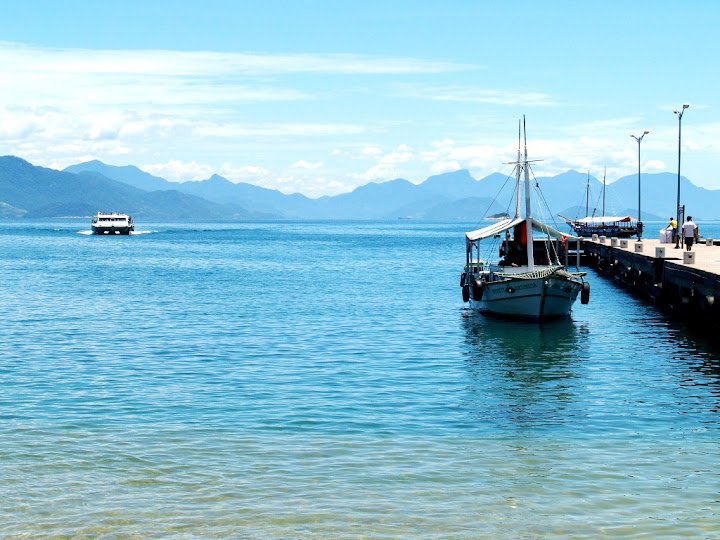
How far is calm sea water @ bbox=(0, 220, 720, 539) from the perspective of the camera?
1327 centimetres

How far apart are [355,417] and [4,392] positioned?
8.93m

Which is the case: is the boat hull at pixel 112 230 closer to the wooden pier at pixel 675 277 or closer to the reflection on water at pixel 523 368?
the wooden pier at pixel 675 277

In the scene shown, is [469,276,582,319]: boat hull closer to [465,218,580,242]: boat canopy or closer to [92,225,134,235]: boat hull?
[465,218,580,242]: boat canopy

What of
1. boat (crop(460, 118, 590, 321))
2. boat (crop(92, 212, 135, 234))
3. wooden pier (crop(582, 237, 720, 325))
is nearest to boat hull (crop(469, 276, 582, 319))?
boat (crop(460, 118, 590, 321))

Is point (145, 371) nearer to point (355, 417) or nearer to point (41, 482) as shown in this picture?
point (355, 417)

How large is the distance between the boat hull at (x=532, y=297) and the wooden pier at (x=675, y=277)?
4823 mm

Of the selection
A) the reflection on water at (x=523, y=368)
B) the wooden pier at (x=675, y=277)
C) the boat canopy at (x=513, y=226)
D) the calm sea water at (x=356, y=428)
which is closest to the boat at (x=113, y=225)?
the wooden pier at (x=675, y=277)

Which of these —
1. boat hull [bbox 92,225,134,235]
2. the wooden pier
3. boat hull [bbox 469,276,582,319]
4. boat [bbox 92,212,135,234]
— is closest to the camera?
the wooden pier

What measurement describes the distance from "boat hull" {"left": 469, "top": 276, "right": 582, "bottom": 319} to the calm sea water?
796 millimetres

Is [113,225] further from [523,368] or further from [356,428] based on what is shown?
[356,428]

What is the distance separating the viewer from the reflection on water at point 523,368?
2034 cm

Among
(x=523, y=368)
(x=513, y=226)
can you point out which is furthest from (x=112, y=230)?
(x=523, y=368)

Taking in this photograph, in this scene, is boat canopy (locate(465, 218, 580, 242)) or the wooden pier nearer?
the wooden pier

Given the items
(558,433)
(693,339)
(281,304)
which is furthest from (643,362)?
(281,304)
